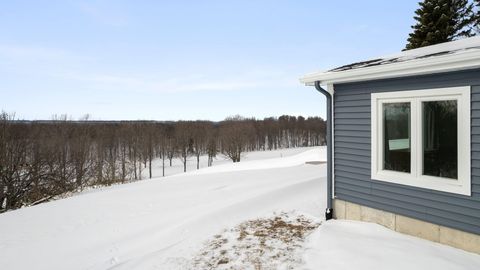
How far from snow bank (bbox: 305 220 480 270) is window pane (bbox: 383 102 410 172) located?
106 cm

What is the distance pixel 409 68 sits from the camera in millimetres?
4543

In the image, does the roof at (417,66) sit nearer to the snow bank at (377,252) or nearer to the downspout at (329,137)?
the downspout at (329,137)

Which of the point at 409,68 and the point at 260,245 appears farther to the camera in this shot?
the point at 260,245

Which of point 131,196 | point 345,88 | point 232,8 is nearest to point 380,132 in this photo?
point 345,88

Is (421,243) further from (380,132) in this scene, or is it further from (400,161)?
(380,132)

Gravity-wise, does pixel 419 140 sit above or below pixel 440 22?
below

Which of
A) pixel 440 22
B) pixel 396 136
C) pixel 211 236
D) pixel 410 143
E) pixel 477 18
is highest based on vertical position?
pixel 477 18

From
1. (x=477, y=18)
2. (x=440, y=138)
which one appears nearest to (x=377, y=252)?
(x=440, y=138)

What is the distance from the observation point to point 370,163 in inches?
215

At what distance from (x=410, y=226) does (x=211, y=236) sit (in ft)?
10.8

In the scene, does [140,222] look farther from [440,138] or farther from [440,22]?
[440,22]

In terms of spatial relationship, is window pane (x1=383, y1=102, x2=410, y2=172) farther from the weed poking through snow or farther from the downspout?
the weed poking through snow

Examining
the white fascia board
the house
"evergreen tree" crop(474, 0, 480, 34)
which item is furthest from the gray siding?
"evergreen tree" crop(474, 0, 480, 34)

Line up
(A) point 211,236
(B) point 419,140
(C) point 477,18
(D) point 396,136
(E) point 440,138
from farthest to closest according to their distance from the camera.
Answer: (C) point 477,18 < (A) point 211,236 < (D) point 396,136 < (B) point 419,140 < (E) point 440,138
